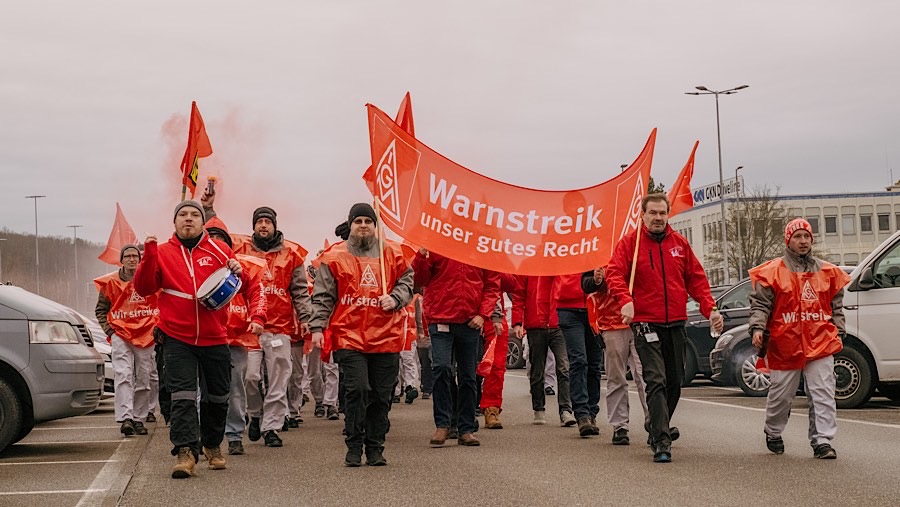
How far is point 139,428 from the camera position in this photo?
43.8ft

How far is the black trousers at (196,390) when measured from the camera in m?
9.19

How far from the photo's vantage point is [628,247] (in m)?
10.3

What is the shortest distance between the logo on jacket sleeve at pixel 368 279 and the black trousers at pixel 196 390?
114 cm

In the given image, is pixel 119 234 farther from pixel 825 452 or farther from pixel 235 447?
pixel 825 452

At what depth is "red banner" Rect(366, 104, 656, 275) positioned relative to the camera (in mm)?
11094

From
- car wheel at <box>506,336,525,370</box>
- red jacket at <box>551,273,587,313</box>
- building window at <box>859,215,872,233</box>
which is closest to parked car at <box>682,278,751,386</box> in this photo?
red jacket at <box>551,273,587,313</box>

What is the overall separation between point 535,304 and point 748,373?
5.53m

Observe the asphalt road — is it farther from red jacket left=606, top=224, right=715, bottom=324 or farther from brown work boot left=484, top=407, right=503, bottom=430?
red jacket left=606, top=224, right=715, bottom=324

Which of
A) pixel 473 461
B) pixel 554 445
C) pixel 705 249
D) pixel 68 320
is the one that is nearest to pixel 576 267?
pixel 554 445

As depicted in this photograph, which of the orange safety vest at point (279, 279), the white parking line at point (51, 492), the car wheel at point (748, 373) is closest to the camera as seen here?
the white parking line at point (51, 492)

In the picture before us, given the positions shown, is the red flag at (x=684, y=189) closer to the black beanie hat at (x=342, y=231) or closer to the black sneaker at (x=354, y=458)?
the black beanie hat at (x=342, y=231)

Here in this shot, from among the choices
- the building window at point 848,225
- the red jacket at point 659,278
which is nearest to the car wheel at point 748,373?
the red jacket at point 659,278

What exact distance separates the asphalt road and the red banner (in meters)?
1.68

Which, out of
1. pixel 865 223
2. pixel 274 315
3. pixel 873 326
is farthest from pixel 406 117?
pixel 865 223
